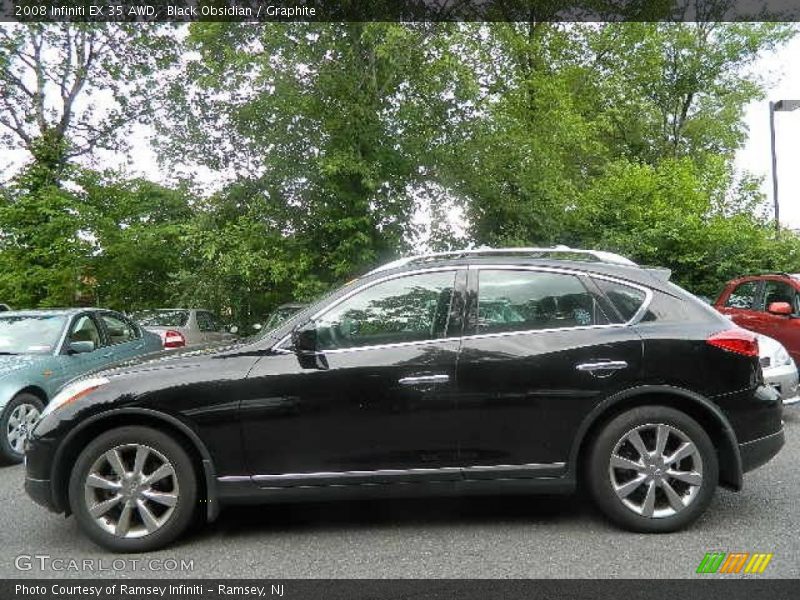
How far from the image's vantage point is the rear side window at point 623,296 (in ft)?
13.5

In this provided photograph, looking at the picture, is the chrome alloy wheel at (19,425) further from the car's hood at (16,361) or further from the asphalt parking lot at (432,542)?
the asphalt parking lot at (432,542)

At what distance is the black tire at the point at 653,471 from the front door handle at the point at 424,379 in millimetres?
985

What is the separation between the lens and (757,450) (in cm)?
401

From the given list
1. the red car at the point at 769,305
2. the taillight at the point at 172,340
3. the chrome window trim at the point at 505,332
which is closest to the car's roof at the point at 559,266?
the chrome window trim at the point at 505,332

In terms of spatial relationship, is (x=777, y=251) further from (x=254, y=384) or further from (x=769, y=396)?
(x=254, y=384)

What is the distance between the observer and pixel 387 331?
4125mm

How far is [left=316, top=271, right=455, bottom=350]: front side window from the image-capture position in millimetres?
4078

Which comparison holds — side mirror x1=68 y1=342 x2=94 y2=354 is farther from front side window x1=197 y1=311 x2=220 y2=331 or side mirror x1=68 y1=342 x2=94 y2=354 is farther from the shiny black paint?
front side window x1=197 y1=311 x2=220 y2=331

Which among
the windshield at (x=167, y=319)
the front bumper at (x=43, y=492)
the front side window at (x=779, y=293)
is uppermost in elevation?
the windshield at (x=167, y=319)

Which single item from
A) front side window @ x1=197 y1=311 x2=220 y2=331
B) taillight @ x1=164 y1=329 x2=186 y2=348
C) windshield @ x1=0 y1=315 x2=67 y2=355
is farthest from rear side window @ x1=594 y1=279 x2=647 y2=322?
front side window @ x1=197 y1=311 x2=220 y2=331

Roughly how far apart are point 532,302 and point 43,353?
18.0 ft

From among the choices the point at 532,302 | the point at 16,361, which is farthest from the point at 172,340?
the point at 532,302
